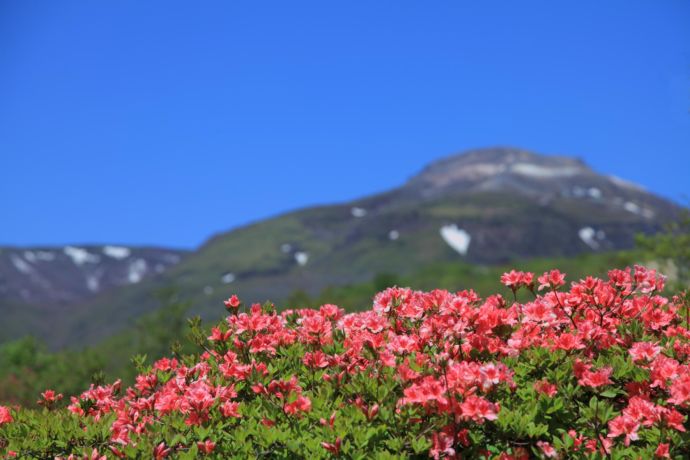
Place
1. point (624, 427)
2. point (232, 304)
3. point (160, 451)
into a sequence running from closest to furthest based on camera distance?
point (624, 427)
point (160, 451)
point (232, 304)

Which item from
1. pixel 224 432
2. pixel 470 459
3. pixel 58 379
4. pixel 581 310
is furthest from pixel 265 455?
pixel 58 379

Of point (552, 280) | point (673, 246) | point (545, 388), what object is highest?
point (673, 246)

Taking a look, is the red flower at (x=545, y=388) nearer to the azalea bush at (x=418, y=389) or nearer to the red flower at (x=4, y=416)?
the azalea bush at (x=418, y=389)

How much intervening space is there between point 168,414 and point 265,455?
3.80 ft

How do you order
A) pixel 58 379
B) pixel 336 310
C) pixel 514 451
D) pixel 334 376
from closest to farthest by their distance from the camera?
1. pixel 514 451
2. pixel 334 376
3. pixel 336 310
4. pixel 58 379

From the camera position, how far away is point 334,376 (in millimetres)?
5758

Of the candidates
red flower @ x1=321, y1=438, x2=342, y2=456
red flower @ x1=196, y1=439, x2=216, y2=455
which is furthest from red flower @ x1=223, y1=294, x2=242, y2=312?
red flower @ x1=321, y1=438, x2=342, y2=456

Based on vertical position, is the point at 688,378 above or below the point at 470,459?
above

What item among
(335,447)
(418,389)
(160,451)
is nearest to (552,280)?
(418,389)

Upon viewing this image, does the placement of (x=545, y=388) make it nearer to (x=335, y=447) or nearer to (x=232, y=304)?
(x=335, y=447)

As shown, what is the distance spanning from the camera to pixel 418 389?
16.4 ft

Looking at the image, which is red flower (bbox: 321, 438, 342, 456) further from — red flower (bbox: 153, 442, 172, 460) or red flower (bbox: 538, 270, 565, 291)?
red flower (bbox: 538, 270, 565, 291)

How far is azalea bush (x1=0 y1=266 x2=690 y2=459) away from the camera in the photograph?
5.07 m

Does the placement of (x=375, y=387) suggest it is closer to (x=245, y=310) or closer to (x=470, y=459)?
(x=470, y=459)
